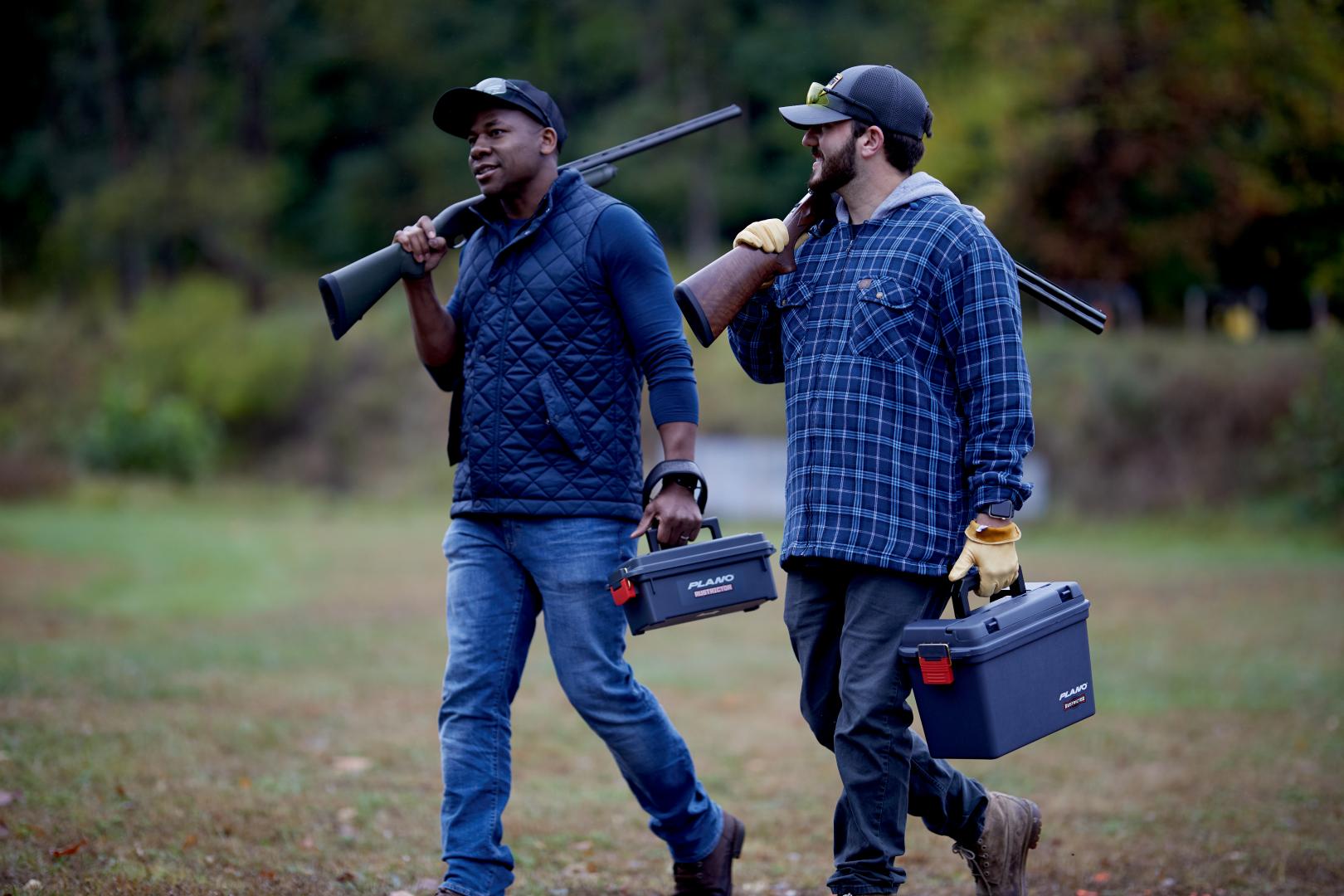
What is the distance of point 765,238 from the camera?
4.23 metres

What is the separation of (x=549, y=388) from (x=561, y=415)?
0.28 feet

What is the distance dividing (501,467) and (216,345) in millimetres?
28684

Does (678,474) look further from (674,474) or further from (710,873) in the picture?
(710,873)

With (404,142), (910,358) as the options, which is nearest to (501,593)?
(910,358)

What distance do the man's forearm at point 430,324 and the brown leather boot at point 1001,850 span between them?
→ 2118 mm

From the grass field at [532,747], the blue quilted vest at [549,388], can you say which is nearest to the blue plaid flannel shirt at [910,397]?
the blue quilted vest at [549,388]

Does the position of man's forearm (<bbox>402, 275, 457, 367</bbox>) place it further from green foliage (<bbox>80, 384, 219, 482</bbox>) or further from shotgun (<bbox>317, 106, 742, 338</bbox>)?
green foliage (<bbox>80, 384, 219, 482</bbox>)

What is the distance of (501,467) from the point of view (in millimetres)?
4555

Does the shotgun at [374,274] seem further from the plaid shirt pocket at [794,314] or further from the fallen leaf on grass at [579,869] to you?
the fallen leaf on grass at [579,869]

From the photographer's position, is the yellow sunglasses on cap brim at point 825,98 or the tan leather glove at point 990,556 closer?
the tan leather glove at point 990,556

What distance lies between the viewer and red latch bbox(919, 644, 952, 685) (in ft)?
12.5

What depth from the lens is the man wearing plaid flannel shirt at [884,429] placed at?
13.0 feet

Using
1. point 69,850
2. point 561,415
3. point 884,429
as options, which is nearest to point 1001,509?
point 884,429

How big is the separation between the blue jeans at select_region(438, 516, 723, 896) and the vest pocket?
22 cm
